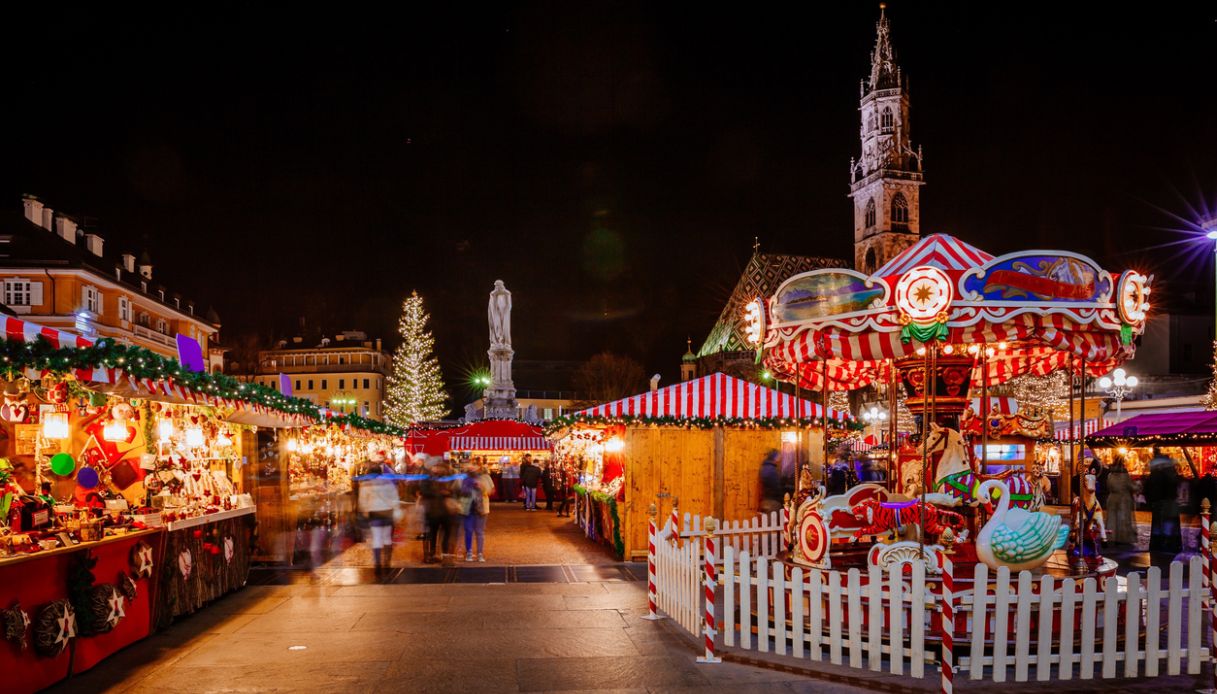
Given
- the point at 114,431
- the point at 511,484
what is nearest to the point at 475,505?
the point at 114,431

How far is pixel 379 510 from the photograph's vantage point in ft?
40.3

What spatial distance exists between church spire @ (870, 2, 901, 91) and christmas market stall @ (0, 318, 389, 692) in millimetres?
78809

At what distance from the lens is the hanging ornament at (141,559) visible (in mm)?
8016

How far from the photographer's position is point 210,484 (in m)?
10.6

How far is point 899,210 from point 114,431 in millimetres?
77323

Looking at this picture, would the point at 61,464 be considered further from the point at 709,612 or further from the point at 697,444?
the point at 697,444

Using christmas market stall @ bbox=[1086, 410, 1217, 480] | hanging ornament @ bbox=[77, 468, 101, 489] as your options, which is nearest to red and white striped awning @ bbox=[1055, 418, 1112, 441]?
christmas market stall @ bbox=[1086, 410, 1217, 480]

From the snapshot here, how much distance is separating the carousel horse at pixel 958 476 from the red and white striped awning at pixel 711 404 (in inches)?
146

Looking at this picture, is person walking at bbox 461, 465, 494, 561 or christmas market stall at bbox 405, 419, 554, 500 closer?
person walking at bbox 461, 465, 494, 561

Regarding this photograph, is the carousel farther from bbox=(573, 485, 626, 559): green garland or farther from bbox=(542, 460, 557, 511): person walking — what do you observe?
bbox=(542, 460, 557, 511): person walking

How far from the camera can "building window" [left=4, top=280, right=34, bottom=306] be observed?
36031mm

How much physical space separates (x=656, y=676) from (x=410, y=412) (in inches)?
1870

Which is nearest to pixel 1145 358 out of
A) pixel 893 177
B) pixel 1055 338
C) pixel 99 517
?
pixel 893 177

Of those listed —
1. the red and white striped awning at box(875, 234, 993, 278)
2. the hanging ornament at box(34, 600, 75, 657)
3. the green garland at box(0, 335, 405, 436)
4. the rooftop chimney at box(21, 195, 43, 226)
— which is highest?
the rooftop chimney at box(21, 195, 43, 226)
